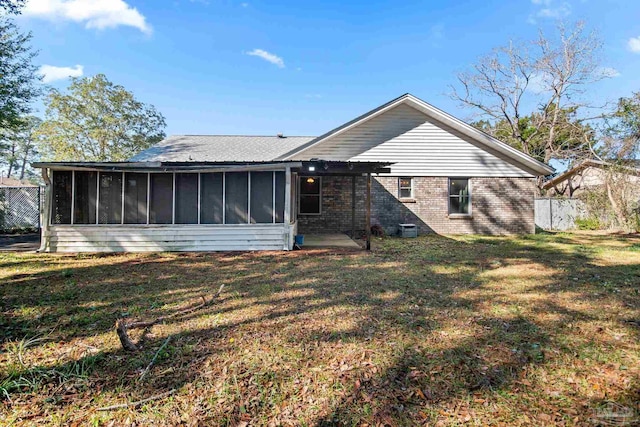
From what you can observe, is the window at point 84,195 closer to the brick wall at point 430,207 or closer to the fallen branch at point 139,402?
the brick wall at point 430,207

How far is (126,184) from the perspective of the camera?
29.3 feet

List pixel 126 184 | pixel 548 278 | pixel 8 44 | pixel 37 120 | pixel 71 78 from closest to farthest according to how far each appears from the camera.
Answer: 1. pixel 548 278
2. pixel 126 184
3. pixel 8 44
4. pixel 71 78
5. pixel 37 120

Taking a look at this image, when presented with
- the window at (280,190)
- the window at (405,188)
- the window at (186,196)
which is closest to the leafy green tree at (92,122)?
the window at (186,196)

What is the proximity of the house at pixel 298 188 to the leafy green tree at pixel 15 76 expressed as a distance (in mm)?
5950

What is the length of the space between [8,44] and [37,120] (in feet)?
79.5

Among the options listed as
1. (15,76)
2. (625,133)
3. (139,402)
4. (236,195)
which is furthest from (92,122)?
(625,133)

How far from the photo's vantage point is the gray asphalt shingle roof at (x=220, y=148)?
42.4ft

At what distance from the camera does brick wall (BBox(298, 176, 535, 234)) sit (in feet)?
41.2

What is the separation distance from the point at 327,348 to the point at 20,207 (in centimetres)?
1874

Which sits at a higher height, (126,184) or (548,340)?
(126,184)

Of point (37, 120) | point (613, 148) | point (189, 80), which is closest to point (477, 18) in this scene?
point (613, 148)

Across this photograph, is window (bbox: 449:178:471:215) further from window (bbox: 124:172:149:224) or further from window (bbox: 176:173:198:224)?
window (bbox: 124:172:149:224)

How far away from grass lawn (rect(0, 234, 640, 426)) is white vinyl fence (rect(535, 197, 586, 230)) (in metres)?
11.1

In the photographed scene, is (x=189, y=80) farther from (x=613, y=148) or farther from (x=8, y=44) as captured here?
(x=613, y=148)
